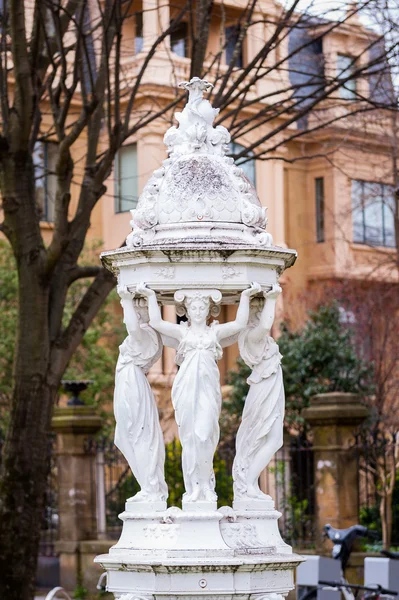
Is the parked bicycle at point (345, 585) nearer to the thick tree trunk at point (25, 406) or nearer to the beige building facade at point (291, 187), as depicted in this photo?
the thick tree trunk at point (25, 406)

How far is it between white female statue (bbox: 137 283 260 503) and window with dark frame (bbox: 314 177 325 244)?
90.6 ft

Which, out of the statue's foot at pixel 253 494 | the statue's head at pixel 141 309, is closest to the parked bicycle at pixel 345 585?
the statue's foot at pixel 253 494

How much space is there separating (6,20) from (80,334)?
137 inches

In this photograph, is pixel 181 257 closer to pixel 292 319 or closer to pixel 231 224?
pixel 231 224

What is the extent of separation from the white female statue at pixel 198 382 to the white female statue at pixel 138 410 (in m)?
0.19

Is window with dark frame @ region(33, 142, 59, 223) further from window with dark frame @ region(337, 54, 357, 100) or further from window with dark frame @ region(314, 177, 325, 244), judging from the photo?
window with dark frame @ region(314, 177, 325, 244)

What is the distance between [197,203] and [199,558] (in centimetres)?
208

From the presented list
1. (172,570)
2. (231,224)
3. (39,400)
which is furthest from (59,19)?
(172,570)

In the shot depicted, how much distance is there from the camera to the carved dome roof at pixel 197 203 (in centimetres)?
882

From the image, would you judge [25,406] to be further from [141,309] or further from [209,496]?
[209,496]

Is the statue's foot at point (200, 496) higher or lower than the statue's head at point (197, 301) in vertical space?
lower

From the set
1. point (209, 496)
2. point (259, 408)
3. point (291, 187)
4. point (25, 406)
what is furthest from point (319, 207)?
point (209, 496)

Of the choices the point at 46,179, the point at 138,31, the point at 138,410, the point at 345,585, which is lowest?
the point at 345,585

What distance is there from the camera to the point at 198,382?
8594mm
